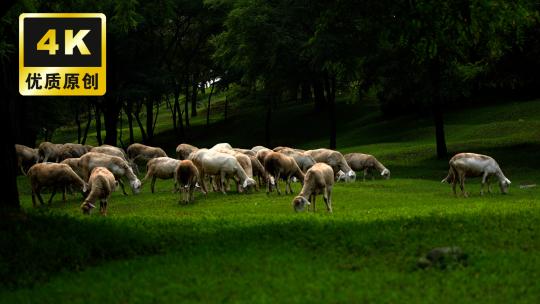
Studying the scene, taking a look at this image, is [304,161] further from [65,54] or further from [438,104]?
[65,54]

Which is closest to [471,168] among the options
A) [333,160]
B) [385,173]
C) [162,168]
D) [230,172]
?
[385,173]

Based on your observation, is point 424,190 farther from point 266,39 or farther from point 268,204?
point 266,39

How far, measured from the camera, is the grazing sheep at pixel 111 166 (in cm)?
3055

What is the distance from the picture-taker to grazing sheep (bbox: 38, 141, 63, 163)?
42.6 meters

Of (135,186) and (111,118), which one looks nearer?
(135,186)

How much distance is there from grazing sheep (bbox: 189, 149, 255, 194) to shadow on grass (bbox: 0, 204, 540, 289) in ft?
40.2

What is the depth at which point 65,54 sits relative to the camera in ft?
67.4

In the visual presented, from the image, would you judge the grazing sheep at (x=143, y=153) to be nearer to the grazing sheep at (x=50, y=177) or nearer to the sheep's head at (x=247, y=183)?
the sheep's head at (x=247, y=183)

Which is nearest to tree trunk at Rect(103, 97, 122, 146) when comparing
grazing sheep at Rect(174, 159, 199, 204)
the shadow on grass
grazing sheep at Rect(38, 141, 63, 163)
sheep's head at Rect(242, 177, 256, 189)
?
grazing sheep at Rect(38, 141, 63, 163)

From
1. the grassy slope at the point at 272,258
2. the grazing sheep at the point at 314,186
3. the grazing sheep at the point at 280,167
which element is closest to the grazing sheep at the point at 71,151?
the grazing sheep at the point at 280,167

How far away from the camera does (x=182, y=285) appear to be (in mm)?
11477

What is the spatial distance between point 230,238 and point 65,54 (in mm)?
9159

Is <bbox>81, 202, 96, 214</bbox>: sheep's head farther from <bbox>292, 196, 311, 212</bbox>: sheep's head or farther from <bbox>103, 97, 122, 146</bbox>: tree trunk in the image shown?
<bbox>103, 97, 122, 146</bbox>: tree trunk

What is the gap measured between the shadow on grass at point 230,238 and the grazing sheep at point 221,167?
40.2ft
